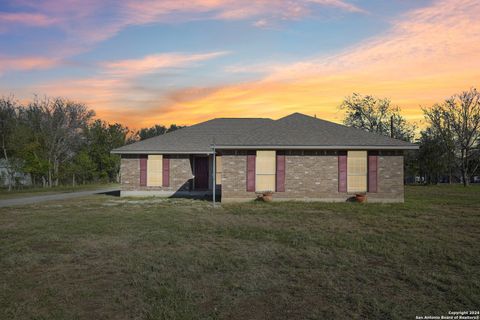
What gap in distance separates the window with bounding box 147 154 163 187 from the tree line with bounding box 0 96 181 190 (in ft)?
54.6

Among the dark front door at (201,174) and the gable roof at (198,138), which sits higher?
the gable roof at (198,138)

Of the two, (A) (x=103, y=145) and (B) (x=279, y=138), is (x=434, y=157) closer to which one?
(B) (x=279, y=138)

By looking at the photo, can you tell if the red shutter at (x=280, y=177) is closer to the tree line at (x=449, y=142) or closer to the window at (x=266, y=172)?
the window at (x=266, y=172)

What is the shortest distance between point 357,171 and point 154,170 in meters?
12.7

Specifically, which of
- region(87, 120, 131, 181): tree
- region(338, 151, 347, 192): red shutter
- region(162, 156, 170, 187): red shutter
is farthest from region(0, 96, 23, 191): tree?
region(338, 151, 347, 192): red shutter

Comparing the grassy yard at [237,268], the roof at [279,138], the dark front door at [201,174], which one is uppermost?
the roof at [279,138]

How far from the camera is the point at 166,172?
78.6 feet

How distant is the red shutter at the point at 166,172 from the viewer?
23.9 metres

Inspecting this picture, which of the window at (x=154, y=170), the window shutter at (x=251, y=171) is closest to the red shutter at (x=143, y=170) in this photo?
the window at (x=154, y=170)

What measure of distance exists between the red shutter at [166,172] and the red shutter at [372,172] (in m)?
12.4

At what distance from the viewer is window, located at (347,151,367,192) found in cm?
1970

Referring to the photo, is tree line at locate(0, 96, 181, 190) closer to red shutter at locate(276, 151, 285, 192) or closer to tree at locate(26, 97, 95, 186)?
tree at locate(26, 97, 95, 186)

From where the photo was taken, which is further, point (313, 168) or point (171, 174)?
point (171, 174)

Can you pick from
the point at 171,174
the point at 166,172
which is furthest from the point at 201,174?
the point at 166,172
